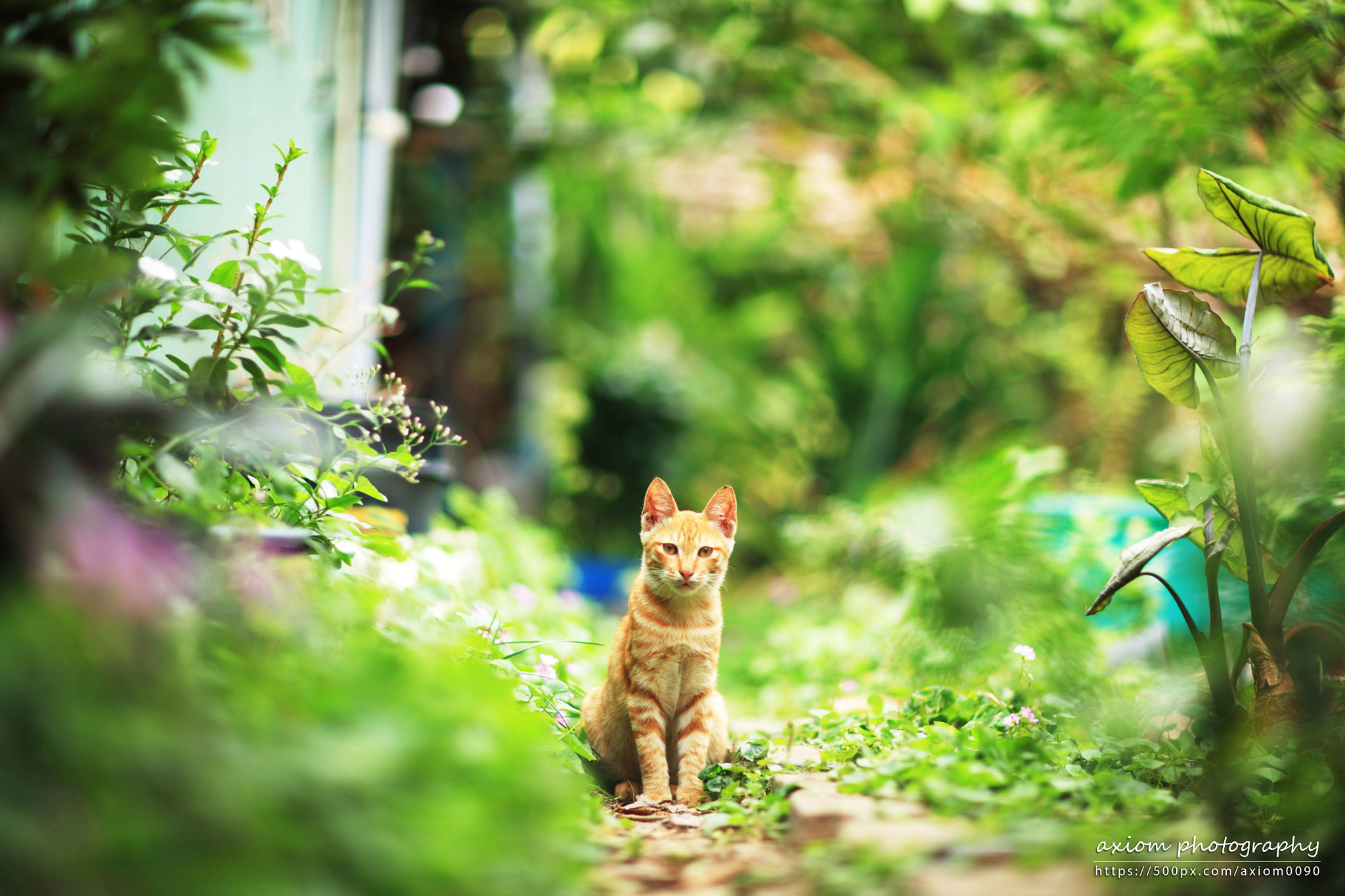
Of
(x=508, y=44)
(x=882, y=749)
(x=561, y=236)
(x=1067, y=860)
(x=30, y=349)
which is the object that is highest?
(x=508, y=44)

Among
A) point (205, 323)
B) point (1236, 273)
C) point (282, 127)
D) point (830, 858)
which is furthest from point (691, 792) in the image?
point (282, 127)

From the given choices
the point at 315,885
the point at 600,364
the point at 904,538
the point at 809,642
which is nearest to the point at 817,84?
the point at 600,364

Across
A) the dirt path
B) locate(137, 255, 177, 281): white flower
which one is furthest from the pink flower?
the dirt path

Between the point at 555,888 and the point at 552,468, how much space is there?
455 cm

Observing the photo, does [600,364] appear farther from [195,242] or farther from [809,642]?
[195,242]

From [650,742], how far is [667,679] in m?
0.16

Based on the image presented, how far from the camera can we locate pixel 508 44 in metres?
5.33

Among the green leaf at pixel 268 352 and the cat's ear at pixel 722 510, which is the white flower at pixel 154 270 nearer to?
the green leaf at pixel 268 352

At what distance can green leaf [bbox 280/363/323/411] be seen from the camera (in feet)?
4.66

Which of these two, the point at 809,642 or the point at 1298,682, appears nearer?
the point at 1298,682

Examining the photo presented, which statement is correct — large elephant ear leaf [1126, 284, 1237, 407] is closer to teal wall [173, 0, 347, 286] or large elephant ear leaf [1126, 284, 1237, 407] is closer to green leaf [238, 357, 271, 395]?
green leaf [238, 357, 271, 395]

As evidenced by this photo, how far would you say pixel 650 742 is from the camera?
75.9 inches

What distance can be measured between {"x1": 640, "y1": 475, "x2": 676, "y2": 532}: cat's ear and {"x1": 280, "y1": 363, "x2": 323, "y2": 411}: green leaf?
921 mm

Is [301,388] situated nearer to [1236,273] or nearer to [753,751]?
[753,751]
